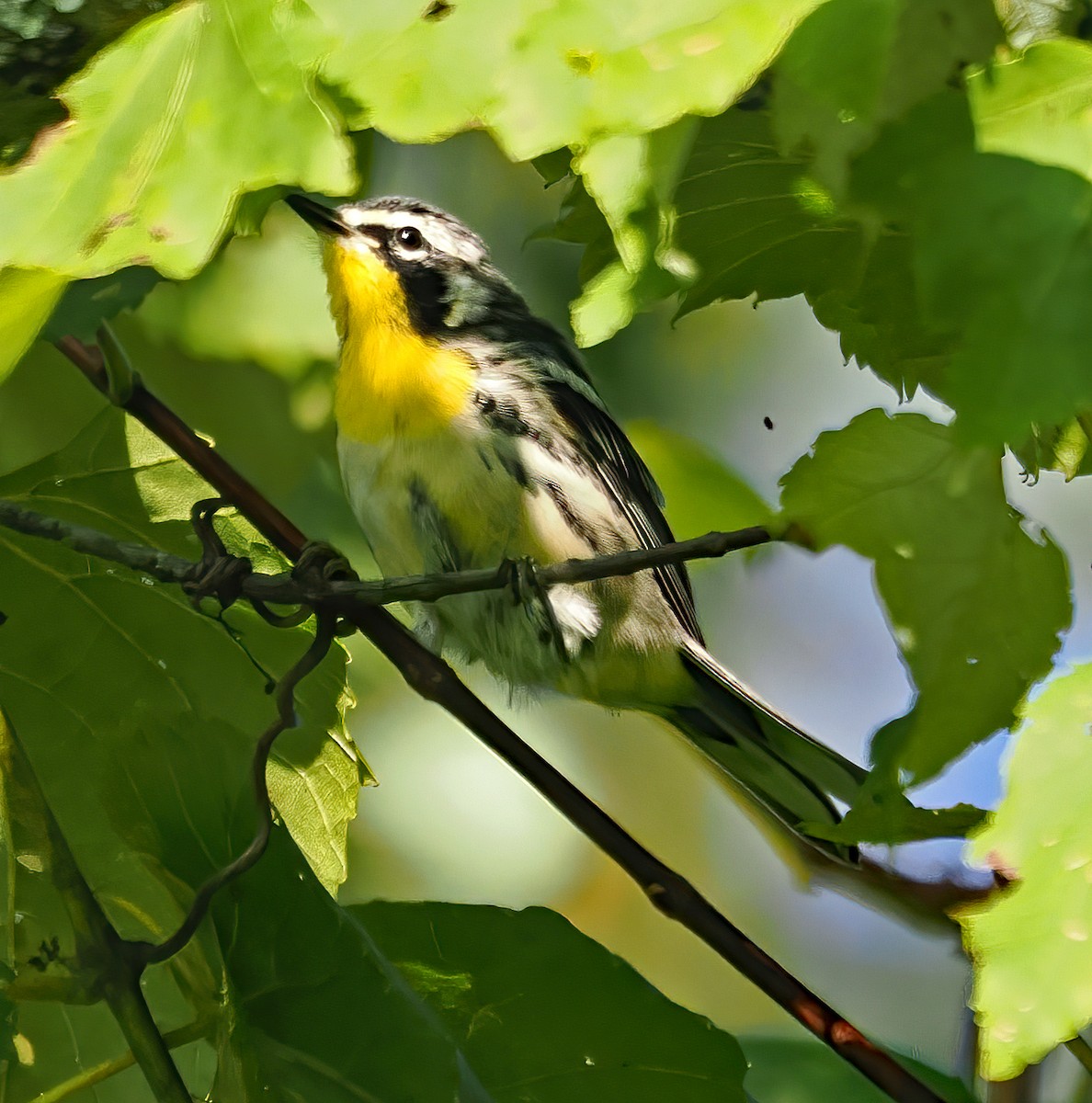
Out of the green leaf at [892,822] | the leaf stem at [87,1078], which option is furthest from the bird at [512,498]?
the green leaf at [892,822]

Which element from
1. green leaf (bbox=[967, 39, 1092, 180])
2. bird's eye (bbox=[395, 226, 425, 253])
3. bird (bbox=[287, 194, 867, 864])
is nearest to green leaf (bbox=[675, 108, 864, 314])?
green leaf (bbox=[967, 39, 1092, 180])

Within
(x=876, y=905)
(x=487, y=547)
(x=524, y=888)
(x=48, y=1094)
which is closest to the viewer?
(x=48, y=1094)

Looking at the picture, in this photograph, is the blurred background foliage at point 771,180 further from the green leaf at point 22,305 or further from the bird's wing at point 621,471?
the bird's wing at point 621,471

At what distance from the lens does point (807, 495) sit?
76 centimetres

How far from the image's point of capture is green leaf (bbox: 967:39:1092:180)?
64cm

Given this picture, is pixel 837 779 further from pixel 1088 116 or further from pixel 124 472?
pixel 1088 116

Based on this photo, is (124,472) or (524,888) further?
(524,888)

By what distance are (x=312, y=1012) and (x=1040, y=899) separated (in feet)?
2.30

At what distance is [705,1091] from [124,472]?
0.81 m

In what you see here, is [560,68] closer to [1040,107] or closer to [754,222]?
[1040,107]

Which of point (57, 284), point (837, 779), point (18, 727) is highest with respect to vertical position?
point (57, 284)

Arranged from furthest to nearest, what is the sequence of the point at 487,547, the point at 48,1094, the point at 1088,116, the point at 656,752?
the point at 656,752
the point at 487,547
the point at 48,1094
the point at 1088,116

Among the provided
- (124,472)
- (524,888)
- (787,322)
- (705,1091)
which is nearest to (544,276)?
(787,322)

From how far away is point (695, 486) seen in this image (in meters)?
1.91
